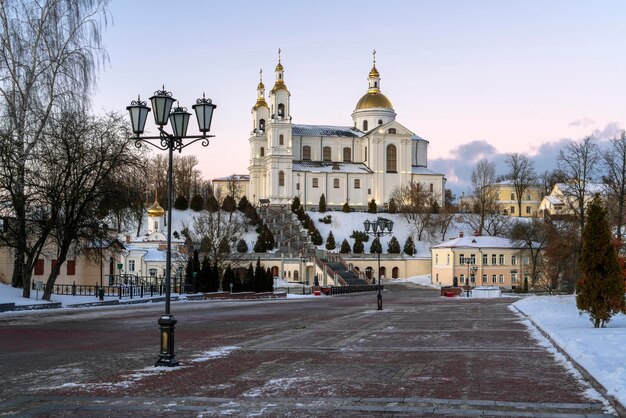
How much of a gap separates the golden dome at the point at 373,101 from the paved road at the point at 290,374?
109 meters

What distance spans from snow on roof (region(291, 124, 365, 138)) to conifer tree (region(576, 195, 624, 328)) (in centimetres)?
10634

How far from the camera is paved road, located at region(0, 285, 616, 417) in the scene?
8766mm

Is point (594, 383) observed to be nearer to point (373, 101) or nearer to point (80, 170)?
point (80, 170)

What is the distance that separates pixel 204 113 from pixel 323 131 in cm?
11262

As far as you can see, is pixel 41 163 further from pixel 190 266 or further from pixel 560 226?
pixel 560 226

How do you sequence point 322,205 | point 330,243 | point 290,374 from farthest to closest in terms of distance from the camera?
point 322,205, point 330,243, point 290,374

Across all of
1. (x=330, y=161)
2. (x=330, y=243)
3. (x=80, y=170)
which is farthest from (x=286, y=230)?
(x=80, y=170)

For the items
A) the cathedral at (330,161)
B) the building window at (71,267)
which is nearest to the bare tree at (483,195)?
the cathedral at (330,161)

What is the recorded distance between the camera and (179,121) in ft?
44.7

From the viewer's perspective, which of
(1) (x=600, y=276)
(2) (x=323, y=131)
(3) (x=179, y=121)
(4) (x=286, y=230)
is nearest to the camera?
(3) (x=179, y=121)

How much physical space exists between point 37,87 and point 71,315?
10631 mm

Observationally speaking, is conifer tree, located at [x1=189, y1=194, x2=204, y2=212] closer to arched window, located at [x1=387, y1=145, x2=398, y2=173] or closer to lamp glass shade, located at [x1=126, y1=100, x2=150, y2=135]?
arched window, located at [x1=387, y1=145, x2=398, y2=173]

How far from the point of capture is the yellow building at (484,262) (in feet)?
283

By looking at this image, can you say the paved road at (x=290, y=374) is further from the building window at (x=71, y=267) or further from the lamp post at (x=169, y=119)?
the building window at (x=71, y=267)
